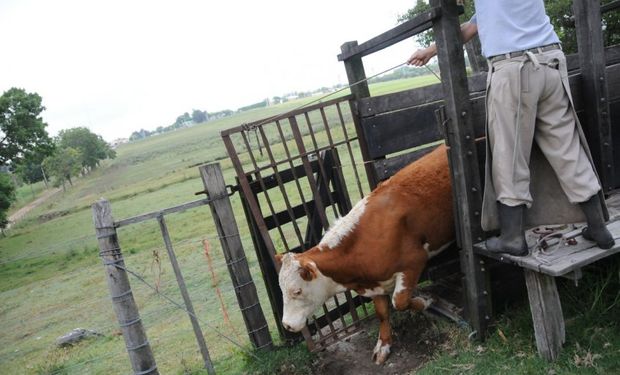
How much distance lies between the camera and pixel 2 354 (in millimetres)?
10148

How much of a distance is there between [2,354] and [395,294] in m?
9.44

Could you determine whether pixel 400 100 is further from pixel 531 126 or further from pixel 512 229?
pixel 512 229

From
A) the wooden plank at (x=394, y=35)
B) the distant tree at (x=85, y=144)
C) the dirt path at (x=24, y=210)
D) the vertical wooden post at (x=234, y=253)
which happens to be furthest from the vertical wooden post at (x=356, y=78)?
the distant tree at (x=85, y=144)

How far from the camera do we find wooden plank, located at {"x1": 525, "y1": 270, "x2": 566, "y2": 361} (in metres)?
3.44

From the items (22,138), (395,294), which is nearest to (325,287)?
(395,294)

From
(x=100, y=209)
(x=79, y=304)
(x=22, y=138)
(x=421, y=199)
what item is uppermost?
(x=22, y=138)

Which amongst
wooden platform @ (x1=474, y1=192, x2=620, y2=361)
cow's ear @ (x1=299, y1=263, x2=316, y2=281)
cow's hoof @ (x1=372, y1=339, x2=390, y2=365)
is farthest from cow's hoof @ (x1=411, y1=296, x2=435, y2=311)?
wooden platform @ (x1=474, y1=192, x2=620, y2=361)

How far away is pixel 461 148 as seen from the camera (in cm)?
368

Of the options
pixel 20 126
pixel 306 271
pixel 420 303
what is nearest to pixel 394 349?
pixel 420 303

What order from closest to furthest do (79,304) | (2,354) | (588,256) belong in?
(588,256) < (2,354) < (79,304)

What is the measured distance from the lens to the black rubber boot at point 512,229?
3375 mm

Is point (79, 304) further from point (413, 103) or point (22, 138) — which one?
point (22, 138)

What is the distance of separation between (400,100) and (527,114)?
1.98 meters

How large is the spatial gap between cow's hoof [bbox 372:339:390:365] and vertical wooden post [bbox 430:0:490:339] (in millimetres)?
1040
